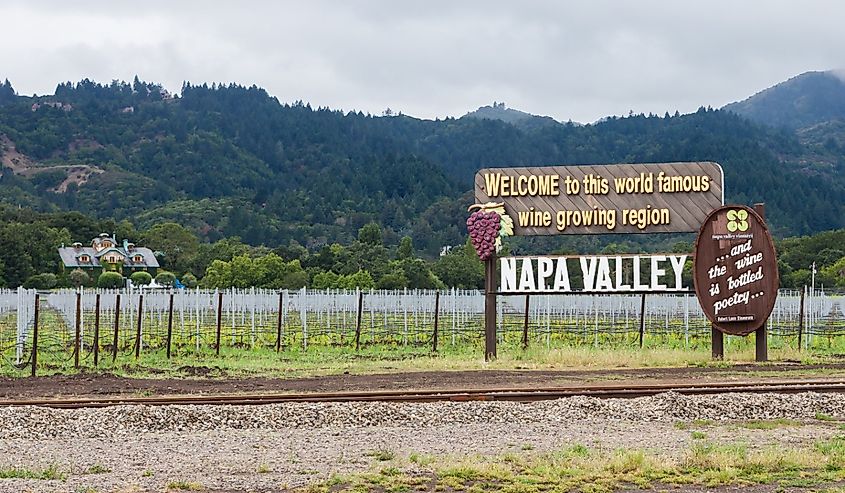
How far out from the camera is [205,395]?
63.0ft

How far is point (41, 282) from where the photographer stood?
88.4 m

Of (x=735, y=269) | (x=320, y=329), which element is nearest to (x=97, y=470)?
(x=735, y=269)

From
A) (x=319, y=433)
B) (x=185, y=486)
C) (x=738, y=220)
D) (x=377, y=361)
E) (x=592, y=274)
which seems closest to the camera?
(x=185, y=486)

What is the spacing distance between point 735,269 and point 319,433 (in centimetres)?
1463

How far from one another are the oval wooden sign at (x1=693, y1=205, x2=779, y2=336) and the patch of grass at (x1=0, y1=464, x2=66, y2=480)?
17862 mm

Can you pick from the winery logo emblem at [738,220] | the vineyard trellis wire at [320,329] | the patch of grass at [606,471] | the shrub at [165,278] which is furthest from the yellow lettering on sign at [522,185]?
the shrub at [165,278]

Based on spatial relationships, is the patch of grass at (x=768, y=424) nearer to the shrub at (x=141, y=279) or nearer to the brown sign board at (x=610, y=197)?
the brown sign board at (x=610, y=197)

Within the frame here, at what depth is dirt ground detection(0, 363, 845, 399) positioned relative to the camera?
67.6 feet

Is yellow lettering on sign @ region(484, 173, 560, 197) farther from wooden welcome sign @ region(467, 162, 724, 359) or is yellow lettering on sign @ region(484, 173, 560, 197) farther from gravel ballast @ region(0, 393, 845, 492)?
gravel ballast @ region(0, 393, 845, 492)

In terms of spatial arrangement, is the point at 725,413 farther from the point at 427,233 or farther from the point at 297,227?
the point at 297,227

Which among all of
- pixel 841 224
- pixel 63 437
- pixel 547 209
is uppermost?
pixel 841 224

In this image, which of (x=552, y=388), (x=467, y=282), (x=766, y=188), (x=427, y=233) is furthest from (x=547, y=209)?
(x=766, y=188)

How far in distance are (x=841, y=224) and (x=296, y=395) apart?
194 metres

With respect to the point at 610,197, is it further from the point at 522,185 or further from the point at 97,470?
the point at 97,470
